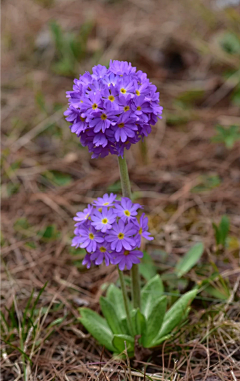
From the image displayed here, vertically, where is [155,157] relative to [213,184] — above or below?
above

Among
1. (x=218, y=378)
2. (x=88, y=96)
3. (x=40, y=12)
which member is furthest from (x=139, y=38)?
(x=218, y=378)

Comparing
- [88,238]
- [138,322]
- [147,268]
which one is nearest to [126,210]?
[88,238]

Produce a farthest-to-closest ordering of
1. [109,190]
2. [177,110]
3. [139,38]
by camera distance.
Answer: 1. [139,38]
2. [177,110]
3. [109,190]

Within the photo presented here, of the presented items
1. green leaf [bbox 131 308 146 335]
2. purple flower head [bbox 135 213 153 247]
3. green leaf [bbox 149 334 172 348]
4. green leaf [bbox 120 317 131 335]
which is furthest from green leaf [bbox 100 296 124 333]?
purple flower head [bbox 135 213 153 247]

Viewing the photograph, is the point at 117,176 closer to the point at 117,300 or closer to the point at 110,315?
the point at 117,300

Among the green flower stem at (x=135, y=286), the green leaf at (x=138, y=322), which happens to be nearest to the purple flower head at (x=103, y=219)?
the green flower stem at (x=135, y=286)

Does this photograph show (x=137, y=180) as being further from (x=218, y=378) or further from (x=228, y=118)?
(x=218, y=378)
